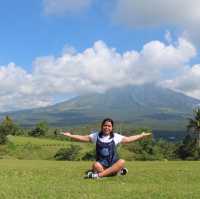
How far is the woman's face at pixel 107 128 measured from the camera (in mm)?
14727

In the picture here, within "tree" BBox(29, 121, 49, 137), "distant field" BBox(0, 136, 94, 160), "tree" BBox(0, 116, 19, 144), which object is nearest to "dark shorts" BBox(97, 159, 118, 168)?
"distant field" BBox(0, 136, 94, 160)

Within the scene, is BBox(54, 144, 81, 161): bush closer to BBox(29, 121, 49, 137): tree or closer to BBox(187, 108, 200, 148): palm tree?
BBox(187, 108, 200, 148): palm tree

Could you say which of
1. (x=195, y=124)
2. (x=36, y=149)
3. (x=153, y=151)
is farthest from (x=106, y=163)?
(x=36, y=149)

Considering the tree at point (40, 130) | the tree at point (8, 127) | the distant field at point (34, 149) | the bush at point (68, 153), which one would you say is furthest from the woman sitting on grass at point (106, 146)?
the tree at point (40, 130)

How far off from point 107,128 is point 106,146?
593mm

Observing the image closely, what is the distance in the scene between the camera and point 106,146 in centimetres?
1487

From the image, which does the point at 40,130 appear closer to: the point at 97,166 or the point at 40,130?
the point at 40,130

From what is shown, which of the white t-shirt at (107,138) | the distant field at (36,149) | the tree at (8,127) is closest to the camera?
the white t-shirt at (107,138)

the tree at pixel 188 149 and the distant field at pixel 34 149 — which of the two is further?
the distant field at pixel 34 149

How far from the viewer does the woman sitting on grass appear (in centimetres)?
1477

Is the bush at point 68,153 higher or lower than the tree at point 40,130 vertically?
lower

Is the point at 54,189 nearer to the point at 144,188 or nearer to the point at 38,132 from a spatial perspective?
the point at 144,188

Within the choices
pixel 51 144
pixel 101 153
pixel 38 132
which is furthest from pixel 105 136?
pixel 38 132

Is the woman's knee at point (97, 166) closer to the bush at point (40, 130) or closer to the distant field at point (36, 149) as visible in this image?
the distant field at point (36, 149)
